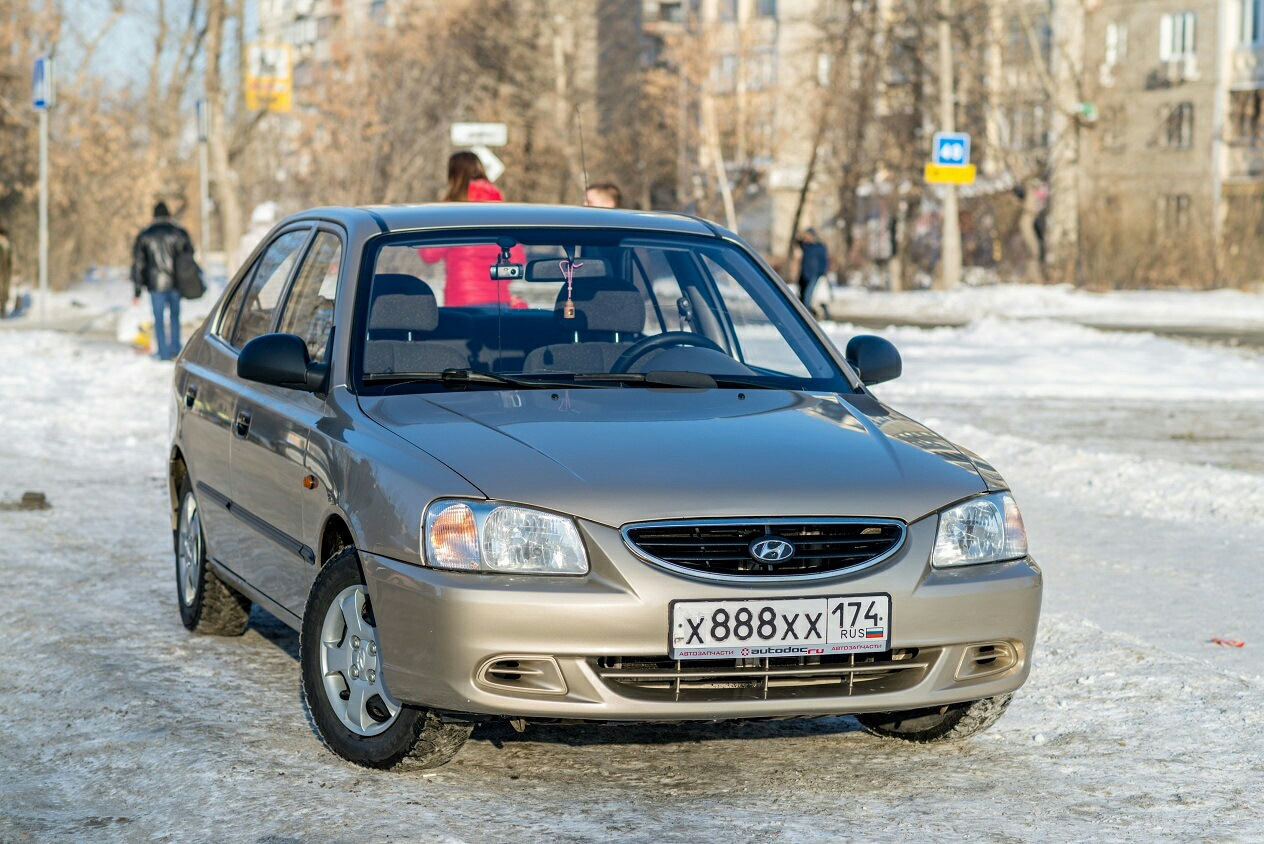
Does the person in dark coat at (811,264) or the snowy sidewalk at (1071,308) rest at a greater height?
the person in dark coat at (811,264)

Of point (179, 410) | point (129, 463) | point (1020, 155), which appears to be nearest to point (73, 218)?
point (1020, 155)

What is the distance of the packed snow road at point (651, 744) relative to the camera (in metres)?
4.50

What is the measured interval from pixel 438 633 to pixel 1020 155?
48.5 meters

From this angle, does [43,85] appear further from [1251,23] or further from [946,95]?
Result: [1251,23]

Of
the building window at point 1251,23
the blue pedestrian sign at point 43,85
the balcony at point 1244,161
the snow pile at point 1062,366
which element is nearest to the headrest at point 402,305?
the snow pile at point 1062,366

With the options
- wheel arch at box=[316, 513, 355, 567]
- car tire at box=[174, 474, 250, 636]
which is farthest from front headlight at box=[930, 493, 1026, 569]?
car tire at box=[174, 474, 250, 636]

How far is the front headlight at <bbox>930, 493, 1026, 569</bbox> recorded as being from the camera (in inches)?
186

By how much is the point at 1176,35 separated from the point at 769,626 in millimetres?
62768

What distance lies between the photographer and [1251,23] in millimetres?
62094

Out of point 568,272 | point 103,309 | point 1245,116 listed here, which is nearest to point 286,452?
point 568,272

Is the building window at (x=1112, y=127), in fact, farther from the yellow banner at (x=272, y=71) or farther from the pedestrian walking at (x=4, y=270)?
the pedestrian walking at (x=4, y=270)

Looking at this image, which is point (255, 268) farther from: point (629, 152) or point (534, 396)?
point (629, 152)

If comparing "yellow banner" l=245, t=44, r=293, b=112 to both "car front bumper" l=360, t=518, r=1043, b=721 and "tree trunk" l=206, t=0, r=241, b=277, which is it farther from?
"car front bumper" l=360, t=518, r=1043, b=721

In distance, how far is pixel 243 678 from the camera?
611 cm
